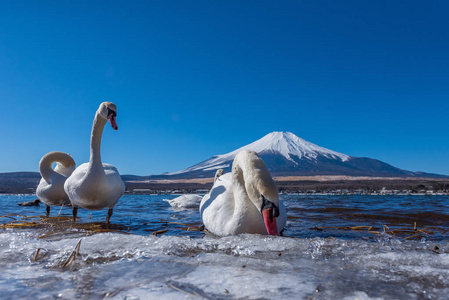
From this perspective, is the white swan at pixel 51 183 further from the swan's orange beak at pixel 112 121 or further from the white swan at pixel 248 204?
the white swan at pixel 248 204

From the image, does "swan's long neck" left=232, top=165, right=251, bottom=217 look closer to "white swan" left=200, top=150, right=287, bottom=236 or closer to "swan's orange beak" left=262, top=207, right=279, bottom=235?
"white swan" left=200, top=150, right=287, bottom=236

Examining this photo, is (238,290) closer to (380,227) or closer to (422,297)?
(422,297)

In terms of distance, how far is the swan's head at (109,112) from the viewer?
6277 millimetres

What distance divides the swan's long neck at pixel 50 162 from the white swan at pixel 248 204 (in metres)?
5.36

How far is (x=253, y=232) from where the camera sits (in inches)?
183

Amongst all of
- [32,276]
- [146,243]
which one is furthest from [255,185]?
[32,276]

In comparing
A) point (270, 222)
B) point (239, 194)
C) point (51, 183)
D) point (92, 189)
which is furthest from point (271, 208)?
point (51, 183)

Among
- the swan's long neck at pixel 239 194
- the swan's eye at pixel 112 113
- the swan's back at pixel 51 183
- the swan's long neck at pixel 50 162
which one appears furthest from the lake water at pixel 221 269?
the swan's long neck at pixel 50 162

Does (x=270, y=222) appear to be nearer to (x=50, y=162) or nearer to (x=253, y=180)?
(x=253, y=180)

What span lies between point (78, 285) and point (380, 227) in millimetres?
6167

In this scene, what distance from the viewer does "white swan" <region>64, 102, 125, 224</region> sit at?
20.7 ft

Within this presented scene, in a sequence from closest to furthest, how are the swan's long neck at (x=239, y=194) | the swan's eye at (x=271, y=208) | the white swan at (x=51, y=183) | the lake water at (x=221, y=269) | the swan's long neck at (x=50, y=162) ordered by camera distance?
the lake water at (x=221, y=269), the swan's eye at (x=271, y=208), the swan's long neck at (x=239, y=194), the white swan at (x=51, y=183), the swan's long neck at (x=50, y=162)

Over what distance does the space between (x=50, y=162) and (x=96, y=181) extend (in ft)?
11.8

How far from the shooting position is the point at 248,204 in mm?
4840
